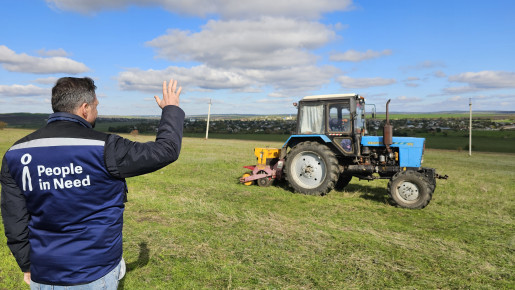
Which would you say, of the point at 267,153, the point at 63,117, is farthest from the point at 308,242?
the point at 267,153

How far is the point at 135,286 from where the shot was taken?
367 centimetres

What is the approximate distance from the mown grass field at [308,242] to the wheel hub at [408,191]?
378mm

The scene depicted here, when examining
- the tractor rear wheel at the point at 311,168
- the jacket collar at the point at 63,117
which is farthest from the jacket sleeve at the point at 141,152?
the tractor rear wheel at the point at 311,168

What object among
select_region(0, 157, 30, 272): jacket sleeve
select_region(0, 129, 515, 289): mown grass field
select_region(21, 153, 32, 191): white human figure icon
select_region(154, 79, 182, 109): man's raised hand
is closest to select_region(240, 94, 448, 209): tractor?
select_region(0, 129, 515, 289): mown grass field

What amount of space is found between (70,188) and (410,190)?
23.7 ft

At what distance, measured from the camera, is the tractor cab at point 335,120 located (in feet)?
27.3

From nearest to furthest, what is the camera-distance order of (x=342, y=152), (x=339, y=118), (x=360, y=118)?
(x=342, y=152) < (x=339, y=118) < (x=360, y=118)

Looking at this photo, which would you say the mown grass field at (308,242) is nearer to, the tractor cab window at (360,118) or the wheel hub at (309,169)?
the wheel hub at (309,169)

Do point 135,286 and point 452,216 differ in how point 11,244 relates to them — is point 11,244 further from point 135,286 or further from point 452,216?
point 452,216

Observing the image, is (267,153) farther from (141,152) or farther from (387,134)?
(141,152)

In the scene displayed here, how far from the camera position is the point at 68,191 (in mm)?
1756

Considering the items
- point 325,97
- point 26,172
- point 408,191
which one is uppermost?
point 325,97

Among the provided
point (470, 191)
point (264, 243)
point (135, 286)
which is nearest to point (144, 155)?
point (135, 286)

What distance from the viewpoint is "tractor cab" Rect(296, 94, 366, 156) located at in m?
8.34
